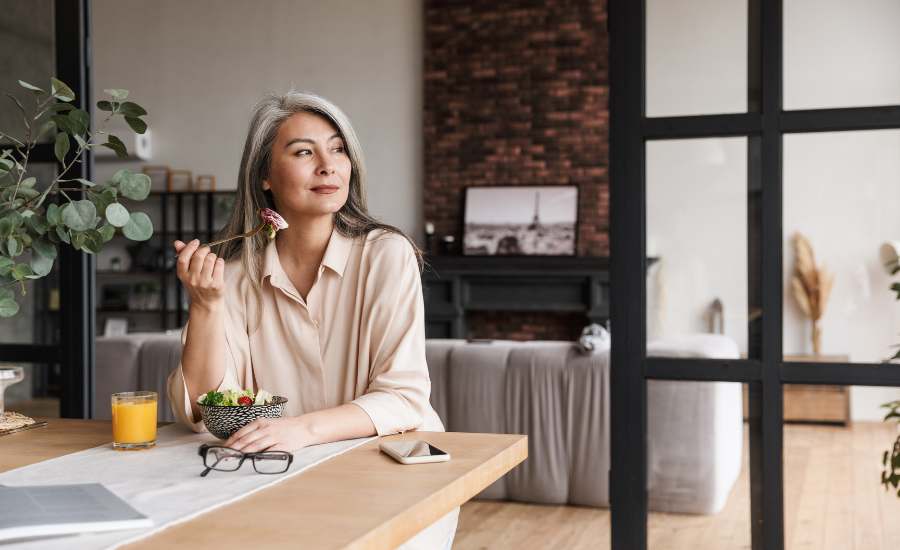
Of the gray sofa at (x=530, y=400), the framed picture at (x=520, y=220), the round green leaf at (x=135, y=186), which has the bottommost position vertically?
A: the gray sofa at (x=530, y=400)

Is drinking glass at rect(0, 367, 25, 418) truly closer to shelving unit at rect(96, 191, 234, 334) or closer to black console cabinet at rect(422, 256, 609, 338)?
black console cabinet at rect(422, 256, 609, 338)

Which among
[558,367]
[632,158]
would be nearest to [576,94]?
[558,367]

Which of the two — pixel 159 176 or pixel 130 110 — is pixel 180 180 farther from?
pixel 130 110

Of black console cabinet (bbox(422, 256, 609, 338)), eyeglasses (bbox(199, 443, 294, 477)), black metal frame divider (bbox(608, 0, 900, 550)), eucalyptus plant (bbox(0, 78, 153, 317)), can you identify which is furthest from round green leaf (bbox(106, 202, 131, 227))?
black console cabinet (bbox(422, 256, 609, 338))

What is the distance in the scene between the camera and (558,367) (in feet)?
13.1

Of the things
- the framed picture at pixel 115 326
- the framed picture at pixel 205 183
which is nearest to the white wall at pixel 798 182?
the framed picture at pixel 205 183

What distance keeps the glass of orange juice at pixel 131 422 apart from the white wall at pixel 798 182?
121 centimetres

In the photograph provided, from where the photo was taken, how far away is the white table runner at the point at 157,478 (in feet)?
3.28

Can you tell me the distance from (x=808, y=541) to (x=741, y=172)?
2.73 ft

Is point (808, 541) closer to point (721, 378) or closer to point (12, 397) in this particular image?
point (721, 378)

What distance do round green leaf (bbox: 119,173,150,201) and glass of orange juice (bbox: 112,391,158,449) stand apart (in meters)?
0.30

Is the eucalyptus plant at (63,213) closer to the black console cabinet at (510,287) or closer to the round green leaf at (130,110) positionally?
the round green leaf at (130,110)

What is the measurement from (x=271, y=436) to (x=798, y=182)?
1303 mm

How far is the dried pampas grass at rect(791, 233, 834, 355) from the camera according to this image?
2.05 m
